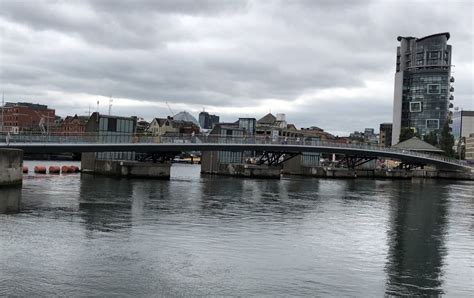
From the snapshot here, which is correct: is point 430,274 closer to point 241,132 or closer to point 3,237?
point 3,237

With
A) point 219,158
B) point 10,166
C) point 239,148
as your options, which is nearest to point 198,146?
point 239,148

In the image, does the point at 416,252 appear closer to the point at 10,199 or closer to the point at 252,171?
the point at 10,199

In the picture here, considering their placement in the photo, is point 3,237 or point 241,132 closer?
point 3,237

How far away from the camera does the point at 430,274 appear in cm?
2084

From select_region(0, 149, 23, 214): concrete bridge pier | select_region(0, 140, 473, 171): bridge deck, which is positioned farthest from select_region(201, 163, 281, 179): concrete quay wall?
select_region(0, 149, 23, 214): concrete bridge pier

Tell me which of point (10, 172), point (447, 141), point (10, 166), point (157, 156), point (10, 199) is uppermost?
point (447, 141)

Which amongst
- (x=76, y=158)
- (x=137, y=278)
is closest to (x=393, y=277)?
(x=137, y=278)

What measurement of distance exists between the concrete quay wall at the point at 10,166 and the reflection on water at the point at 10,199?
75 cm

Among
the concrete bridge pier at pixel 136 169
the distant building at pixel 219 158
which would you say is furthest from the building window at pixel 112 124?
the distant building at pixel 219 158

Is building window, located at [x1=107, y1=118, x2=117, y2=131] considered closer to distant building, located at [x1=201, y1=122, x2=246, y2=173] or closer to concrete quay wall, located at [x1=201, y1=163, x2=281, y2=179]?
distant building, located at [x1=201, y1=122, x2=246, y2=173]

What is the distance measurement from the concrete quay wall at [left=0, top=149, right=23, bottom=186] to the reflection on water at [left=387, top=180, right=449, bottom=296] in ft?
103

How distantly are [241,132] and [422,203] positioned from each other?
60.6 meters

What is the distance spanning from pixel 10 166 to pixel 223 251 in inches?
1267

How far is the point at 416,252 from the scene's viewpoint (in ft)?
83.4
